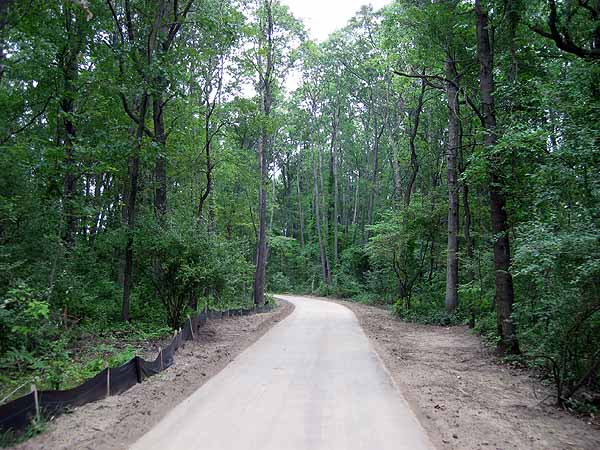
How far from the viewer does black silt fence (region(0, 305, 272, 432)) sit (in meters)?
4.79

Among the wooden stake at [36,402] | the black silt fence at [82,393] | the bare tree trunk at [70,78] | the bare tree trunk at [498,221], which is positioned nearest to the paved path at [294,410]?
the black silt fence at [82,393]

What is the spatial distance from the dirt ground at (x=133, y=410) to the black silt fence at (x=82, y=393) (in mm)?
114

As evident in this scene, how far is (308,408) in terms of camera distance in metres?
6.20

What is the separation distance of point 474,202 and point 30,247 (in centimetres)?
1641

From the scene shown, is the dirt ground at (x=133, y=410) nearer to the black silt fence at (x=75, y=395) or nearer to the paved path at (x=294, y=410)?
the black silt fence at (x=75, y=395)

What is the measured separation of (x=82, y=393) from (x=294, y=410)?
2913 mm

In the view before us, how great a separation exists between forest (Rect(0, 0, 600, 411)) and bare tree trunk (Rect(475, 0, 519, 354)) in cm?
5

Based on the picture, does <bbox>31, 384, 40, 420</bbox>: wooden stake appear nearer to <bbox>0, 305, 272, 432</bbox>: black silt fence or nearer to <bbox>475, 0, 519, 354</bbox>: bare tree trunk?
<bbox>0, 305, 272, 432</bbox>: black silt fence

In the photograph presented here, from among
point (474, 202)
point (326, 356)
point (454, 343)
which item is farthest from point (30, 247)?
point (474, 202)

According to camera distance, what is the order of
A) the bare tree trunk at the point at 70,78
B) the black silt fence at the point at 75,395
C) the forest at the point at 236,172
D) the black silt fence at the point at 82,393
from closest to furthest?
the black silt fence at the point at 82,393, the black silt fence at the point at 75,395, the forest at the point at 236,172, the bare tree trunk at the point at 70,78

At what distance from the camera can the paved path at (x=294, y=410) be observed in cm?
498

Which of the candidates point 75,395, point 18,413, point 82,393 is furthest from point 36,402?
point 82,393

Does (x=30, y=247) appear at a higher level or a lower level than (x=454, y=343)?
higher

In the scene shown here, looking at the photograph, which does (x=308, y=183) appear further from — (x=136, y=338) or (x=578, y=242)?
(x=578, y=242)
